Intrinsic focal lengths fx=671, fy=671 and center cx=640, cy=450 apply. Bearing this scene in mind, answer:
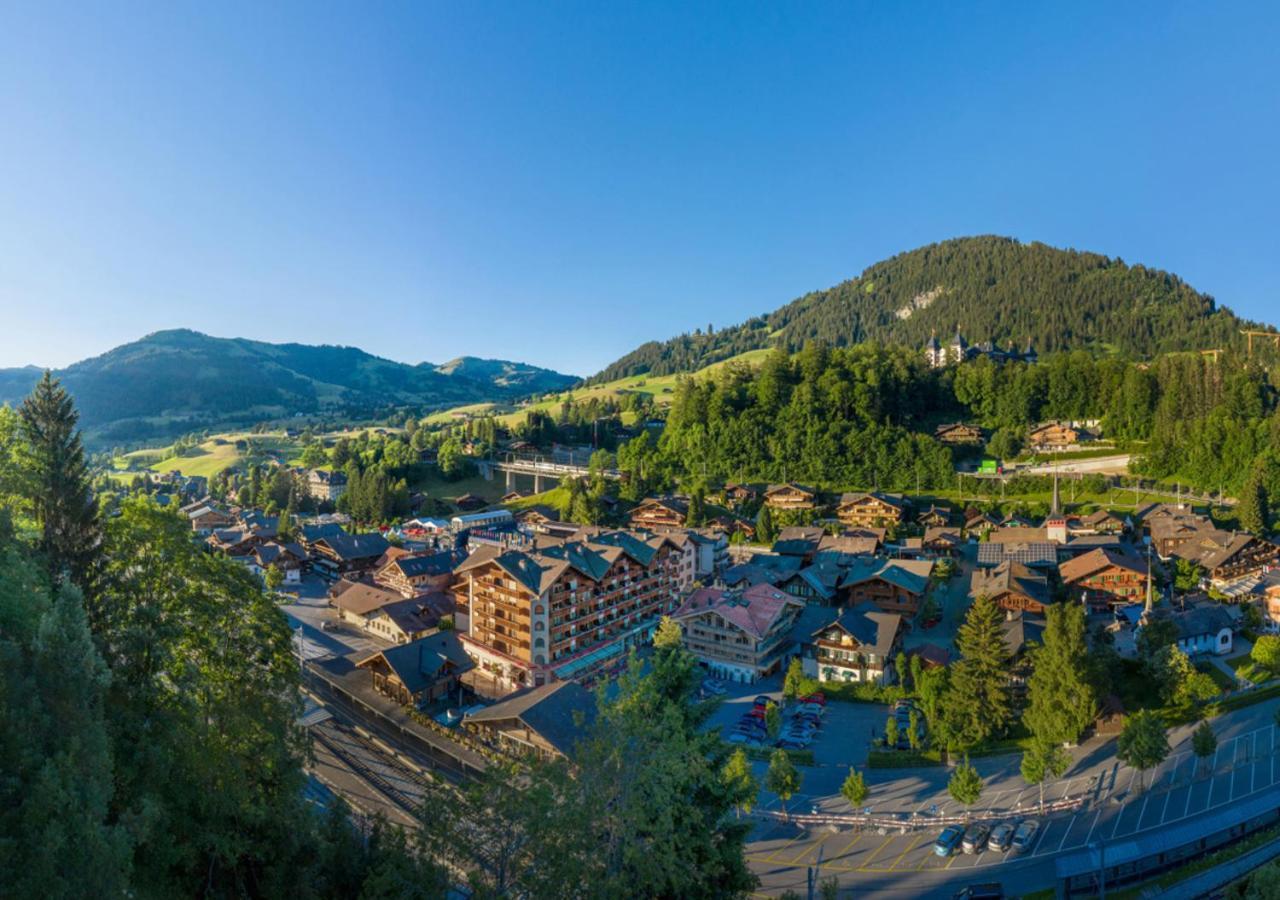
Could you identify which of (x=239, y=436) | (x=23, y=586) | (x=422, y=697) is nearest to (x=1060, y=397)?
(x=422, y=697)

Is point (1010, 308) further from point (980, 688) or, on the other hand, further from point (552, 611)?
point (552, 611)

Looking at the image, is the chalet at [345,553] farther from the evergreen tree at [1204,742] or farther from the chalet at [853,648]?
the evergreen tree at [1204,742]

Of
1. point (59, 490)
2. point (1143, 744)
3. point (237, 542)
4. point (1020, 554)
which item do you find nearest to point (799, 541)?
point (1020, 554)

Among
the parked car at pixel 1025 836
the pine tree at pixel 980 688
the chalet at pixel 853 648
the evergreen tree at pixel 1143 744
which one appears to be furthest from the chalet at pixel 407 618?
the evergreen tree at pixel 1143 744

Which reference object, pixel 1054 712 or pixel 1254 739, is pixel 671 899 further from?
pixel 1254 739

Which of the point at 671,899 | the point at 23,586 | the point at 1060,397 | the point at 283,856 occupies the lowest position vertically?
the point at 671,899

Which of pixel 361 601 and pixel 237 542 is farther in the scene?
pixel 237 542
